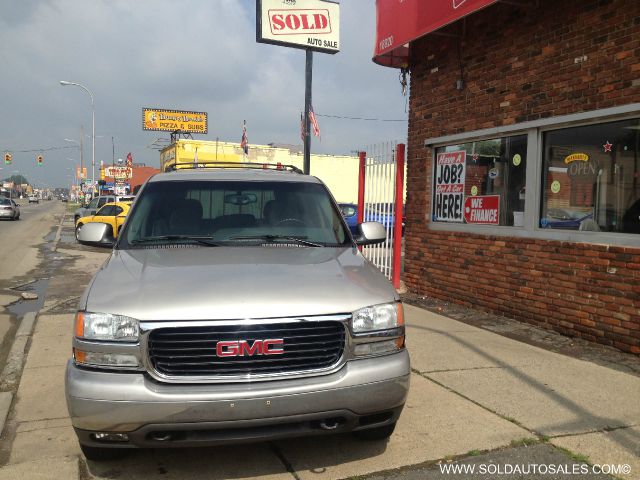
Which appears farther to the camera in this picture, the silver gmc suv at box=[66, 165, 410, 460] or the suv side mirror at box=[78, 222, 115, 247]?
the suv side mirror at box=[78, 222, 115, 247]

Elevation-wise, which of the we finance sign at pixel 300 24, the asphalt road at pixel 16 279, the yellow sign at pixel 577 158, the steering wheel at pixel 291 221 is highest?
the we finance sign at pixel 300 24

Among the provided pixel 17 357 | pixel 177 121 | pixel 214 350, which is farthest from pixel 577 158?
pixel 177 121

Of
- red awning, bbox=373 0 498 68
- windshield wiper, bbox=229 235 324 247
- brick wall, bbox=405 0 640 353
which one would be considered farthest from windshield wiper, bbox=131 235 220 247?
red awning, bbox=373 0 498 68

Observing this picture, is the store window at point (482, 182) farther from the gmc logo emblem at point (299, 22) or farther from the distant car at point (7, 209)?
the distant car at point (7, 209)

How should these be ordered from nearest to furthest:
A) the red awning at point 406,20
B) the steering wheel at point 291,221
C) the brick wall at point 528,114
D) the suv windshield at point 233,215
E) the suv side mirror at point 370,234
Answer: the suv windshield at point 233,215, the steering wheel at point 291,221, the suv side mirror at point 370,234, the brick wall at point 528,114, the red awning at point 406,20

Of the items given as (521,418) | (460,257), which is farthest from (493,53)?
(521,418)

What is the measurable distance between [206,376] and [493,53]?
6288mm

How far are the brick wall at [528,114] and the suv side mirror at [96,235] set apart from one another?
16.2 feet

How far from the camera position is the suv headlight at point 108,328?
2.80 m

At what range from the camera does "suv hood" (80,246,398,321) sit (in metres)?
2.83

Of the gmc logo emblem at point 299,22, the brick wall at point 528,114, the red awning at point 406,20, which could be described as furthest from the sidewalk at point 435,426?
the gmc logo emblem at point 299,22

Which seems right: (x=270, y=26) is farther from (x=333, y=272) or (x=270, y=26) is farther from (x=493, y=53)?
(x=333, y=272)

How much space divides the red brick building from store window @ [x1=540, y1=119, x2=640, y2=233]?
13 millimetres

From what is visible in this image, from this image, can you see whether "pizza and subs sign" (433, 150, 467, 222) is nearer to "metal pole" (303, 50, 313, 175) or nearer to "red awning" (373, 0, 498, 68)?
"red awning" (373, 0, 498, 68)
